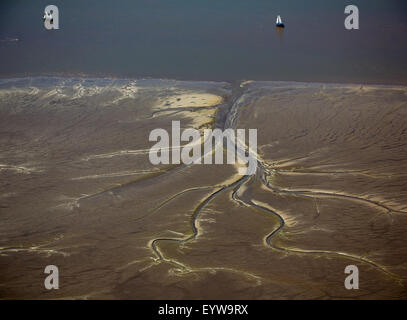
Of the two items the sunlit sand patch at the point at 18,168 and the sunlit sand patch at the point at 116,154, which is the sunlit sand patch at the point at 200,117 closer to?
the sunlit sand patch at the point at 116,154

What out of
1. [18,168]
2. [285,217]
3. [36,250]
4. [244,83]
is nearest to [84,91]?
[18,168]

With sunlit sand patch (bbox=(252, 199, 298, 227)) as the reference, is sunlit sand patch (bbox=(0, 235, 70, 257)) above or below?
below

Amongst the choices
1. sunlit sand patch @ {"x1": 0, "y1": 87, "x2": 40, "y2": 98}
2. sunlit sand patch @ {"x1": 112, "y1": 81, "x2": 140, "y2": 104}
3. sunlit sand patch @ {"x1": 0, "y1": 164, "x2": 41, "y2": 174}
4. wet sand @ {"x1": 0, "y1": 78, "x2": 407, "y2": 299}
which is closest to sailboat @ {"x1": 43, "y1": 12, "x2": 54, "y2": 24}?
sunlit sand patch @ {"x1": 0, "y1": 87, "x2": 40, "y2": 98}

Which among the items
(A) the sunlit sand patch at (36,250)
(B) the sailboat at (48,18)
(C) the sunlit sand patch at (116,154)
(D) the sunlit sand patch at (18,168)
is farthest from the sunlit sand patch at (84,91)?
(B) the sailboat at (48,18)

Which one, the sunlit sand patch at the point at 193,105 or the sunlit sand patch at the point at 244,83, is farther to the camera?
the sunlit sand patch at the point at 244,83

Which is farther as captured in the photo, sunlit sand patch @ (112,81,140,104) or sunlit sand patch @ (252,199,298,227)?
sunlit sand patch @ (112,81,140,104)

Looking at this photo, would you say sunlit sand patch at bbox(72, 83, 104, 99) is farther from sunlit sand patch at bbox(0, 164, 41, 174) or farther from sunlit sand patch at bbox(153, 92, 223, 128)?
sunlit sand patch at bbox(0, 164, 41, 174)

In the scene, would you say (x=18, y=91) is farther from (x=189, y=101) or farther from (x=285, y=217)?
(x=285, y=217)

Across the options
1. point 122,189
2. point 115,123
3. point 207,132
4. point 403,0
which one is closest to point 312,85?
point 207,132
